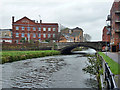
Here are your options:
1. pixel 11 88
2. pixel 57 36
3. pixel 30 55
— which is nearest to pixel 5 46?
pixel 30 55

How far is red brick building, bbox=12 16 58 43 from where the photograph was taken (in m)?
70.7

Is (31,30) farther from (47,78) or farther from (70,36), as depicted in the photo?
(47,78)

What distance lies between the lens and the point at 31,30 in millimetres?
71938

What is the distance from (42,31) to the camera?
72.3m

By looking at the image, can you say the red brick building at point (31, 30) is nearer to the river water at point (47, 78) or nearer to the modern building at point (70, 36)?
the modern building at point (70, 36)

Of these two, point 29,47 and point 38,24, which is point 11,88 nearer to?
point 29,47

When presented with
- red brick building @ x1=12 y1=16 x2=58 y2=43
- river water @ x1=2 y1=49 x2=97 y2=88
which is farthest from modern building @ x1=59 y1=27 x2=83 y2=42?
river water @ x1=2 y1=49 x2=97 y2=88

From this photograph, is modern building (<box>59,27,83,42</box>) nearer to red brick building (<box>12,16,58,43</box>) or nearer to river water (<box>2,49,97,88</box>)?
red brick building (<box>12,16,58,43</box>)

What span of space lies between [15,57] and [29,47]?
2378cm

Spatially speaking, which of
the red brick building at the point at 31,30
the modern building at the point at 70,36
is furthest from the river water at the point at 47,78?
the modern building at the point at 70,36

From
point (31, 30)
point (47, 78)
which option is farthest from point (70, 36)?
point (47, 78)

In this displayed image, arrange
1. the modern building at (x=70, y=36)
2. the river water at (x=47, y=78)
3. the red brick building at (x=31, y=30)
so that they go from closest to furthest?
the river water at (x=47, y=78)
the red brick building at (x=31, y=30)
the modern building at (x=70, y=36)

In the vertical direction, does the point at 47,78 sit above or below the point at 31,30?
below

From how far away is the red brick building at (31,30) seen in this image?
7069 cm
